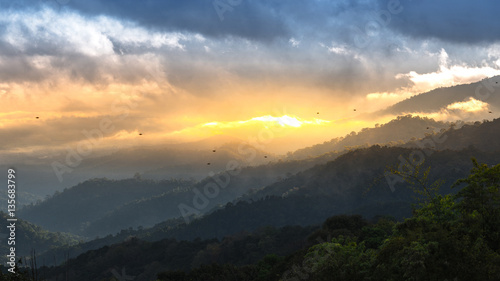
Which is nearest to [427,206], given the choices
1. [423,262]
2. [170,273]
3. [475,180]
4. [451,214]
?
[451,214]

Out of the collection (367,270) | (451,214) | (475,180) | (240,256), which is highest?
(475,180)

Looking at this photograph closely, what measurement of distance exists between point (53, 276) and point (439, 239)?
A: 186224 mm

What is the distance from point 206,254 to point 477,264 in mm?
161205

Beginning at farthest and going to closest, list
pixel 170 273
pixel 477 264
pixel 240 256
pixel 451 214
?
pixel 240 256
pixel 170 273
pixel 451 214
pixel 477 264

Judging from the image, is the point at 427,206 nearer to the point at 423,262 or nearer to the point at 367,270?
the point at 367,270

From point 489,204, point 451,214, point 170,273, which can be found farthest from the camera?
point 170,273

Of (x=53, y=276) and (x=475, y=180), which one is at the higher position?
(x=475, y=180)

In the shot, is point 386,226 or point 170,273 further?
point 170,273

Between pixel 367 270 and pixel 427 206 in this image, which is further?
pixel 427 206

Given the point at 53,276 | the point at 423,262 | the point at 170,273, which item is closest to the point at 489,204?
the point at 423,262

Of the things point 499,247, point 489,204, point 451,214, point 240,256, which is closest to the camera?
point 499,247

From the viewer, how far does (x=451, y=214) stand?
43.7 metres

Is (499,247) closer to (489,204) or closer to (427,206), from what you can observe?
(489,204)

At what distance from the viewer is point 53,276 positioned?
624ft
